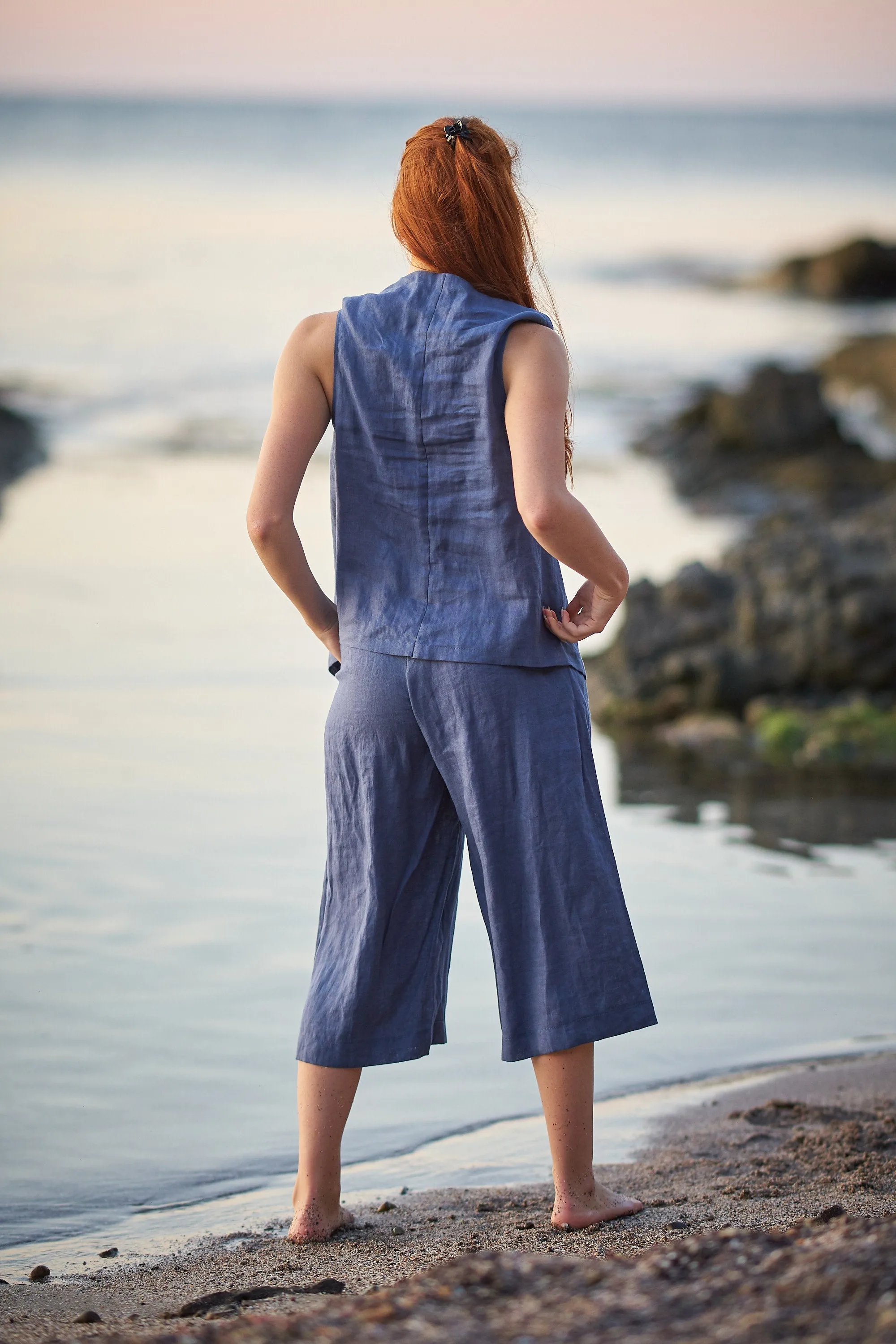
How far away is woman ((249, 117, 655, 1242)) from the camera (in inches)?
102

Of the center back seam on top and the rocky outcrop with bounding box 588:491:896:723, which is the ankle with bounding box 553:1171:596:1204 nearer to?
the center back seam on top

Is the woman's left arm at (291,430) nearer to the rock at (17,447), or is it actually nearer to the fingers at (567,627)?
the fingers at (567,627)

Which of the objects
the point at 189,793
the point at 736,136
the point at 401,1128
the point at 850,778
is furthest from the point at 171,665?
the point at 736,136

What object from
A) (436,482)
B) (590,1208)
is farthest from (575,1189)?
(436,482)

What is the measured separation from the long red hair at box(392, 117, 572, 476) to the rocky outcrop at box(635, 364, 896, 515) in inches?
486

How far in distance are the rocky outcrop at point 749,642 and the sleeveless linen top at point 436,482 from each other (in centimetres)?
477

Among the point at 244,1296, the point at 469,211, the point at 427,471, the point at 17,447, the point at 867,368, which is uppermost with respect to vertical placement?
the point at 867,368

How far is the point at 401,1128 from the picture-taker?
3316 millimetres

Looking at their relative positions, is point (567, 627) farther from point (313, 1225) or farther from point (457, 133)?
point (313, 1225)

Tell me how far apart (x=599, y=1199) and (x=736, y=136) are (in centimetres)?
6741

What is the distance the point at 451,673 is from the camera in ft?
8.58

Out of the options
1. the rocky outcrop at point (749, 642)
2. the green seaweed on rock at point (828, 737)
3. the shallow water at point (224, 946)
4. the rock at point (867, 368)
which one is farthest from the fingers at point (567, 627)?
the rock at point (867, 368)

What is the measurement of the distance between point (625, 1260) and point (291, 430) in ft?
4.77

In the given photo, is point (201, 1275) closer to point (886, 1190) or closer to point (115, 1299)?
point (115, 1299)
